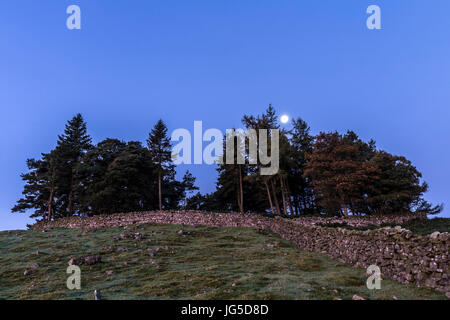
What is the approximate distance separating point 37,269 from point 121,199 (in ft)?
71.6

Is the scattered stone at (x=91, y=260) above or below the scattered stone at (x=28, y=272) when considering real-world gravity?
above

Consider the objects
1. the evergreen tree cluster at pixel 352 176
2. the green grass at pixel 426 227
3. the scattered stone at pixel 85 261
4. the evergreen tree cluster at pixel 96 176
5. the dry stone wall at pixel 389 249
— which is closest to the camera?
the dry stone wall at pixel 389 249

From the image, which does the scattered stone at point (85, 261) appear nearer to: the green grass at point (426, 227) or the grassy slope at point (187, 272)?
the grassy slope at point (187, 272)

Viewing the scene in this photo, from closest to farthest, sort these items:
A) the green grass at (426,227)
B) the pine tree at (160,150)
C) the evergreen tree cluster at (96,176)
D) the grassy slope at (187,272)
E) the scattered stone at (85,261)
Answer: the grassy slope at (187,272) → the scattered stone at (85,261) → the green grass at (426,227) → the evergreen tree cluster at (96,176) → the pine tree at (160,150)

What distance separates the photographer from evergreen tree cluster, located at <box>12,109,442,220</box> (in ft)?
85.6

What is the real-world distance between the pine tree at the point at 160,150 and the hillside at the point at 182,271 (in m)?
18.2

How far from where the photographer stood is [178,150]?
38438mm

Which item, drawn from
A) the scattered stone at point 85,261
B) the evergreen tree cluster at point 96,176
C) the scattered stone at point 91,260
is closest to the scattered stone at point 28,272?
the scattered stone at point 85,261

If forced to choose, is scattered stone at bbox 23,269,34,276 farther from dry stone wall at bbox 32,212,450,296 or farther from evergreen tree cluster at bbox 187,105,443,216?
evergreen tree cluster at bbox 187,105,443,216

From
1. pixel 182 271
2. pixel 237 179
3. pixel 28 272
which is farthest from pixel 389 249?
pixel 237 179

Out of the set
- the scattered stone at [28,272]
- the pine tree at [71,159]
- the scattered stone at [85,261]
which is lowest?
the scattered stone at [28,272]

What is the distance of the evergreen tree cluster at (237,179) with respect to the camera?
2609 centimetres

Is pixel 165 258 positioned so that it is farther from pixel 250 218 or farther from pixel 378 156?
pixel 378 156

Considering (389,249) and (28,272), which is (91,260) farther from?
(389,249)
